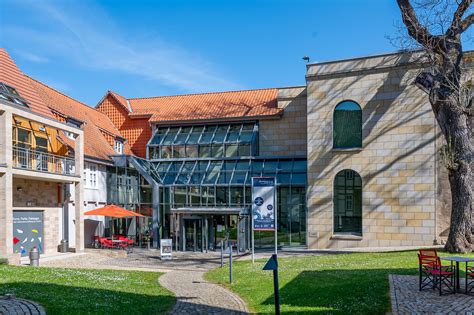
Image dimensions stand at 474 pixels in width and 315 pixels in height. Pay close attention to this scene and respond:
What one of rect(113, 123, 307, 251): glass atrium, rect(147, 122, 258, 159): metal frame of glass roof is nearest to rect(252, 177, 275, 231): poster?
rect(113, 123, 307, 251): glass atrium

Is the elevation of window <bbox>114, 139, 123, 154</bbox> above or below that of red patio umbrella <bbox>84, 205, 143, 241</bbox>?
above

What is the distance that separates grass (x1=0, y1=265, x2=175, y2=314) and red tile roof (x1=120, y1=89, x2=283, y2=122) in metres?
18.3

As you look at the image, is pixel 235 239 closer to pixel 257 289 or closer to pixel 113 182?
pixel 113 182

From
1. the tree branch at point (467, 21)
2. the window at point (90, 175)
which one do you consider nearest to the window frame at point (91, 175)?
the window at point (90, 175)

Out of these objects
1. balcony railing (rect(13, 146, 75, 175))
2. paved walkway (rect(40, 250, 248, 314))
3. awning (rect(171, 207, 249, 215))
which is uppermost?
balcony railing (rect(13, 146, 75, 175))

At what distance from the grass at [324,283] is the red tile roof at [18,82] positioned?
14302 millimetres

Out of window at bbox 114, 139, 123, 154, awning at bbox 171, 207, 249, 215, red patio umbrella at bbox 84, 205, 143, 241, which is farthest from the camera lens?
window at bbox 114, 139, 123, 154

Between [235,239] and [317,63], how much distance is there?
38.4 ft

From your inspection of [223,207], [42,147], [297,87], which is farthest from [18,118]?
[297,87]

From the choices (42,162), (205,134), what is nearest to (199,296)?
(42,162)

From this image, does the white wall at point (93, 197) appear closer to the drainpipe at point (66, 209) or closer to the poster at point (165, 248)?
the drainpipe at point (66, 209)

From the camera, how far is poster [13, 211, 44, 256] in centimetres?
2211

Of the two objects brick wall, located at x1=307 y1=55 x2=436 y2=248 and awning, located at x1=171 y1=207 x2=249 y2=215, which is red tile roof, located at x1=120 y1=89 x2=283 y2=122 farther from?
awning, located at x1=171 y1=207 x2=249 y2=215

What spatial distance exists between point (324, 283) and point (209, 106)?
23.6 meters
